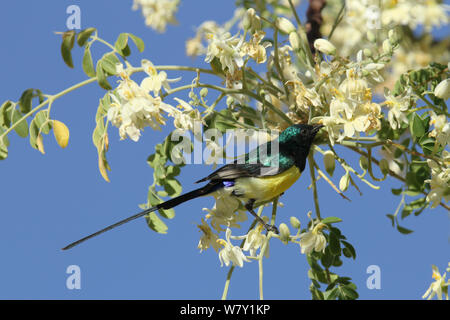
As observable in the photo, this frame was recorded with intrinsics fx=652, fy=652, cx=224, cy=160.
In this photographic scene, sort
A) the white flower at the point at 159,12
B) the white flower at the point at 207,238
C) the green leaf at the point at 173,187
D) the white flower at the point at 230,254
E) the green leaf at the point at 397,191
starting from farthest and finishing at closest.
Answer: the white flower at the point at 159,12
the green leaf at the point at 397,191
the green leaf at the point at 173,187
the white flower at the point at 207,238
the white flower at the point at 230,254

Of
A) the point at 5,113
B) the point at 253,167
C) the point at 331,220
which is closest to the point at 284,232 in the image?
the point at 331,220

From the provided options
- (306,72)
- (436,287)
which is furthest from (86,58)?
(436,287)

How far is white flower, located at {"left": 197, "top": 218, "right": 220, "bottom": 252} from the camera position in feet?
5.76

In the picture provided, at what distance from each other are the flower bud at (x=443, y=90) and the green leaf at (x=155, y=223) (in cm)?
81

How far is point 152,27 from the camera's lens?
2639mm

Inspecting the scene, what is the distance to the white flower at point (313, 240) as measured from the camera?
5.50 feet

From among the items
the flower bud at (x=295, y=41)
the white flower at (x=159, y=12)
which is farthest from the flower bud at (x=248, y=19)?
the white flower at (x=159, y=12)

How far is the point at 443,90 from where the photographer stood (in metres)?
1.64

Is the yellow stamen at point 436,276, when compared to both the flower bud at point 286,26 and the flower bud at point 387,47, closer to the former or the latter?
the flower bud at point 387,47

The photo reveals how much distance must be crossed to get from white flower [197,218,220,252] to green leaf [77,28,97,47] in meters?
0.57

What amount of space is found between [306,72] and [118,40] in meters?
0.60

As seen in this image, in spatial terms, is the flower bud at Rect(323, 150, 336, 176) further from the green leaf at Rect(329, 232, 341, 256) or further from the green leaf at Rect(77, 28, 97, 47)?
the green leaf at Rect(77, 28, 97, 47)

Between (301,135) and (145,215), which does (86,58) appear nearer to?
(145,215)
